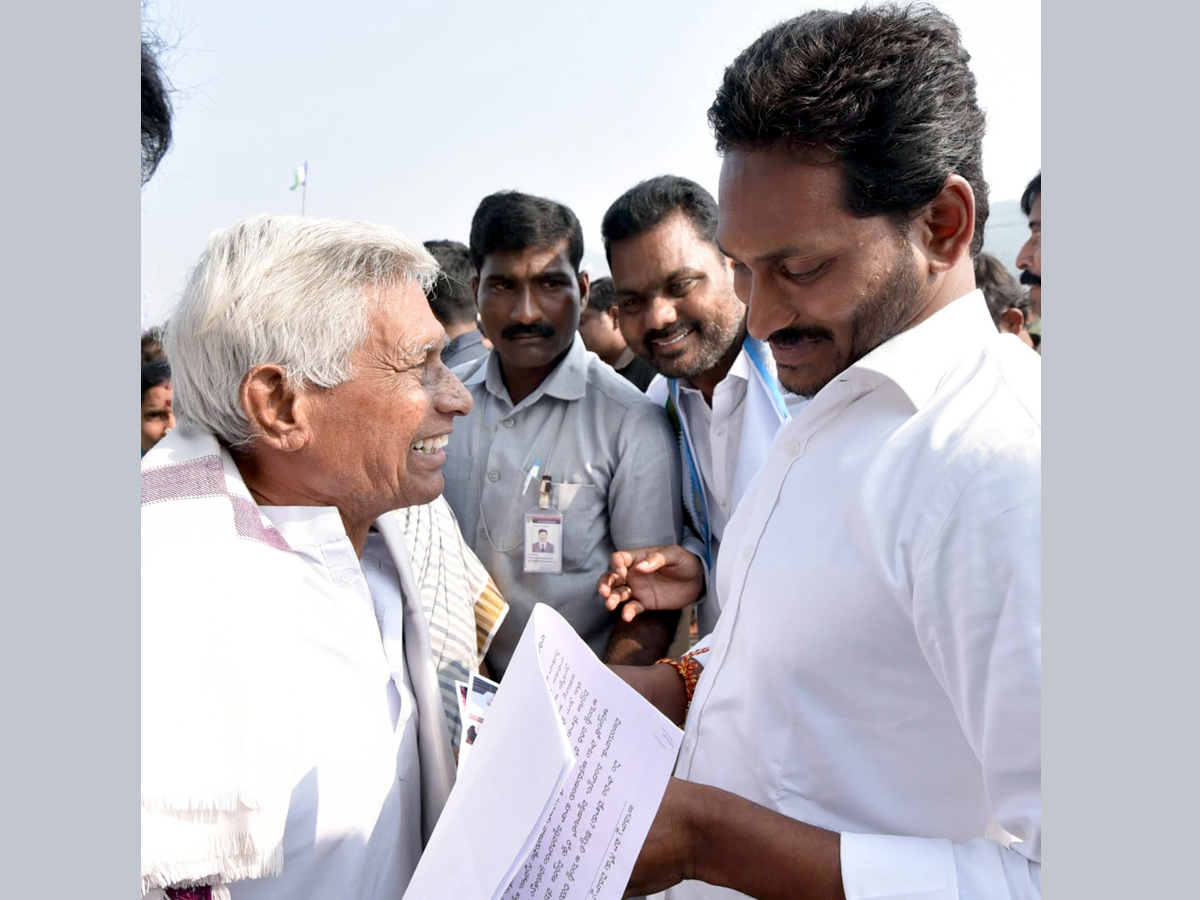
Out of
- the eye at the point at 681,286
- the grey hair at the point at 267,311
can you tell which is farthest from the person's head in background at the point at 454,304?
→ the grey hair at the point at 267,311

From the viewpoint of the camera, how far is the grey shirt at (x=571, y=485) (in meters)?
2.93

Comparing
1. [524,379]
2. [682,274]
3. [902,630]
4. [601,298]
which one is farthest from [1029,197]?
[601,298]

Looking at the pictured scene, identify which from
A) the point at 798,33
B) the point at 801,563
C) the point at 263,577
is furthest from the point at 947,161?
the point at 263,577

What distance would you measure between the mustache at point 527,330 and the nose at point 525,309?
0.06 ft

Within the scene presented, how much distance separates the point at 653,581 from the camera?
107 inches

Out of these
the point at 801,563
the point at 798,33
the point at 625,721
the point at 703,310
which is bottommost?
the point at 625,721

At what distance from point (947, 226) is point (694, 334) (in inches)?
64.9

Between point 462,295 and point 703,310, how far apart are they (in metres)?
2.05

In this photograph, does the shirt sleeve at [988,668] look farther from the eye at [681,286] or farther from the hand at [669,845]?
the eye at [681,286]

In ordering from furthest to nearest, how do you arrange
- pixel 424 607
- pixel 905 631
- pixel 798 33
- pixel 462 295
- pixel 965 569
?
pixel 462 295 < pixel 424 607 < pixel 798 33 < pixel 905 631 < pixel 965 569

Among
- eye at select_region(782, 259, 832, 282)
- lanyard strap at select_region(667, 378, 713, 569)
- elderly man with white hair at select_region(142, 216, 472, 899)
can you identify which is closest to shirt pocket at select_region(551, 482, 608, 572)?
lanyard strap at select_region(667, 378, 713, 569)

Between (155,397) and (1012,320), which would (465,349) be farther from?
(1012,320)

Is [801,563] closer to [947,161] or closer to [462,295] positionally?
[947,161]

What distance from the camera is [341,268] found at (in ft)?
6.10
